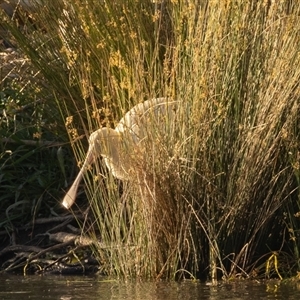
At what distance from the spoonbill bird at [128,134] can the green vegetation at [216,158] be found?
0.05 metres

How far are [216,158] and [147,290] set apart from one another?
32.0 inches

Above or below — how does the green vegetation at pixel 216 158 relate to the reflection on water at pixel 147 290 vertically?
above

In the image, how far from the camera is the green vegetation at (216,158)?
19.6 ft

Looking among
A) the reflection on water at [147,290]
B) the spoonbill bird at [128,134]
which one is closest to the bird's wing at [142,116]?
the spoonbill bird at [128,134]

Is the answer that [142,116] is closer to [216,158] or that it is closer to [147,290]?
[216,158]

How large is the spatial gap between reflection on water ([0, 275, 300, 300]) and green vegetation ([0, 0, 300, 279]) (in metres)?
0.13

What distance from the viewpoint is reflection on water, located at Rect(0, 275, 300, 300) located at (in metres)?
5.65

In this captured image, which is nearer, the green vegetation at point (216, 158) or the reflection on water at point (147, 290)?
the reflection on water at point (147, 290)

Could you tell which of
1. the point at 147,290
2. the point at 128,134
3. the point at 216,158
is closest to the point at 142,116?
the point at 128,134

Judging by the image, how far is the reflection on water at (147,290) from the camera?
5648 mm

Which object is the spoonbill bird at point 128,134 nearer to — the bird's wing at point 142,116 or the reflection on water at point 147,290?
the bird's wing at point 142,116

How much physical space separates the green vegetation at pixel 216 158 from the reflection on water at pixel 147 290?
5.2 inches

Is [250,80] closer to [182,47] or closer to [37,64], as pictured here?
[182,47]

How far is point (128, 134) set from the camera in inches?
237
